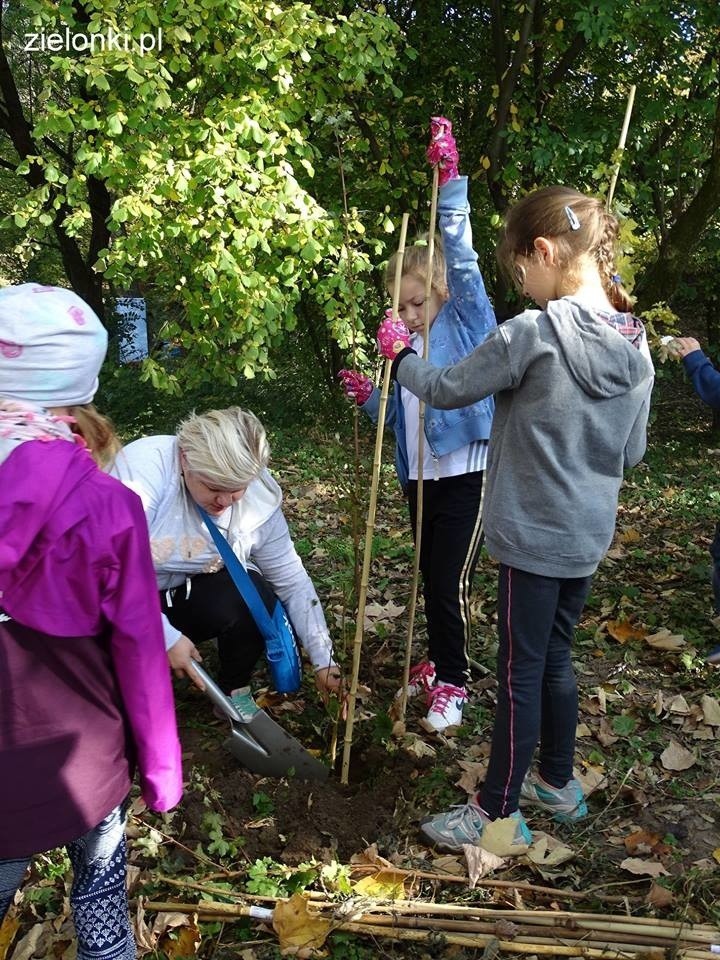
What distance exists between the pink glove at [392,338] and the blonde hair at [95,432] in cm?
80

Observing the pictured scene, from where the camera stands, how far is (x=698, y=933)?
1937 millimetres

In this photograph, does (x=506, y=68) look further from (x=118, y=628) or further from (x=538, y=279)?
(x=118, y=628)

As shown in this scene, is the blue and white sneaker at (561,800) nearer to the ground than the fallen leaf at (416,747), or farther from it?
farther from it

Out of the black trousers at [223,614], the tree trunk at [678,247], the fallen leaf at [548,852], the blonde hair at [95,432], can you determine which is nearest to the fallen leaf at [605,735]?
the fallen leaf at [548,852]

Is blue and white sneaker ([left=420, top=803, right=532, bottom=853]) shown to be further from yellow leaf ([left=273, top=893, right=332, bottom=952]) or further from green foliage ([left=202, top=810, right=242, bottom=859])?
green foliage ([left=202, top=810, right=242, bottom=859])

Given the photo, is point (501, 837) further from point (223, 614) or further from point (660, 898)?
point (223, 614)

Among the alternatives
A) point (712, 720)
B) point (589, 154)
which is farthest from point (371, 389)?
point (589, 154)

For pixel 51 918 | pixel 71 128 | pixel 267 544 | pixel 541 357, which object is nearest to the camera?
pixel 541 357

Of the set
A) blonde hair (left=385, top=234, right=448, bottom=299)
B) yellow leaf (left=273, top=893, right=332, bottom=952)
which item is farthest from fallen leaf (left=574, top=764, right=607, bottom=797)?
blonde hair (left=385, top=234, right=448, bottom=299)

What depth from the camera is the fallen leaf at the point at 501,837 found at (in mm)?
2234

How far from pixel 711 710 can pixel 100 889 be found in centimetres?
218

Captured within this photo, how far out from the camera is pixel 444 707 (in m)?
2.88

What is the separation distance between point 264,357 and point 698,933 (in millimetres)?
3530

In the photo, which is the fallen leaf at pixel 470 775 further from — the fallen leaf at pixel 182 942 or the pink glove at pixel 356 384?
the pink glove at pixel 356 384
